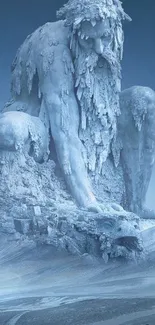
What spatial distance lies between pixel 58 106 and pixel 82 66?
37cm

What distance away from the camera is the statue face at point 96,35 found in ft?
12.7

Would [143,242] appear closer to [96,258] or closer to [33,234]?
[96,258]

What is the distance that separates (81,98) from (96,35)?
20.2 inches

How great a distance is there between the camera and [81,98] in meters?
4.10

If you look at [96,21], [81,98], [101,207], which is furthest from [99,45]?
[101,207]

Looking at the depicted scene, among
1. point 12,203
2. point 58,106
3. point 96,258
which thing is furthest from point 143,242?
point 58,106

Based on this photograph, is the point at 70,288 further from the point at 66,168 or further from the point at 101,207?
the point at 66,168

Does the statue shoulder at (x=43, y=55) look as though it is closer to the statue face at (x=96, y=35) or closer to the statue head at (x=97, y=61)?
the statue head at (x=97, y=61)

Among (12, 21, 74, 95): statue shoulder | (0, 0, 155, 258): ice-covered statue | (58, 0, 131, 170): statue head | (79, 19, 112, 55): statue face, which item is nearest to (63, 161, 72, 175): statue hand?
(0, 0, 155, 258): ice-covered statue

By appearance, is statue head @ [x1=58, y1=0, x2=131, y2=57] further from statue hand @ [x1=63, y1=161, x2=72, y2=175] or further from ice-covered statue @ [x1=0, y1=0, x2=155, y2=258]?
statue hand @ [x1=63, y1=161, x2=72, y2=175]

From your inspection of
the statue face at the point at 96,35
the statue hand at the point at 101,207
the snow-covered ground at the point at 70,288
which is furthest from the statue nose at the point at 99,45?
the snow-covered ground at the point at 70,288

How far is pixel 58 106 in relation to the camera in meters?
4.02

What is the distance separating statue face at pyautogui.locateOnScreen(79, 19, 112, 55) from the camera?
3.88 m

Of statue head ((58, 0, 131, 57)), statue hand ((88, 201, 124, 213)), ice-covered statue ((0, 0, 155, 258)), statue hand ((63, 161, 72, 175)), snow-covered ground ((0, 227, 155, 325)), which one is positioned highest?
statue head ((58, 0, 131, 57))
